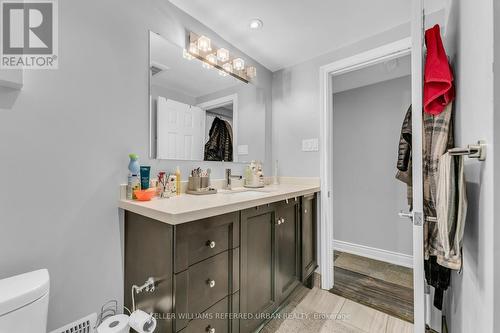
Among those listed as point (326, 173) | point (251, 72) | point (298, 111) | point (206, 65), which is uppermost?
point (251, 72)

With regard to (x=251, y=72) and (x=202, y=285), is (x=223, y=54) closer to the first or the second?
(x=251, y=72)

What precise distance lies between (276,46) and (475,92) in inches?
65.4

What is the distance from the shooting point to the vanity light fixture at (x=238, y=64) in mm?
→ 1964

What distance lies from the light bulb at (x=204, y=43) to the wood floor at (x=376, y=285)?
94.4 inches

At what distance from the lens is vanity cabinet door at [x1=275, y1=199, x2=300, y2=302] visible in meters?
1.50

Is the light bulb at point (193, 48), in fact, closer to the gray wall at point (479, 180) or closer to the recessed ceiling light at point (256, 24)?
the recessed ceiling light at point (256, 24)

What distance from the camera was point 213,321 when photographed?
3.48ft

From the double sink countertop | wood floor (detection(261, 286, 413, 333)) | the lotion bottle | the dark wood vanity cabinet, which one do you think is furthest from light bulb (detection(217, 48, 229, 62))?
wood floor (detection(261, 286, 413, 333))

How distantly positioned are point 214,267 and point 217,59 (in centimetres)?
164

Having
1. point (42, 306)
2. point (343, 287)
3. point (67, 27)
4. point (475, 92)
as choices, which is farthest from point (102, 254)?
point (343, 287)

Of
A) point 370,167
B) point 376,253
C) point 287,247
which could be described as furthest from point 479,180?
point 376,253

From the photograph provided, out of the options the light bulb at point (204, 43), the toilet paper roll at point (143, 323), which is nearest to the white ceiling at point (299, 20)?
the light bulb at point (204, 43)

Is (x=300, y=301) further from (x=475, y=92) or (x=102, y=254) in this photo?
(x=475, y=92)

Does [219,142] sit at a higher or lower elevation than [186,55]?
lower
